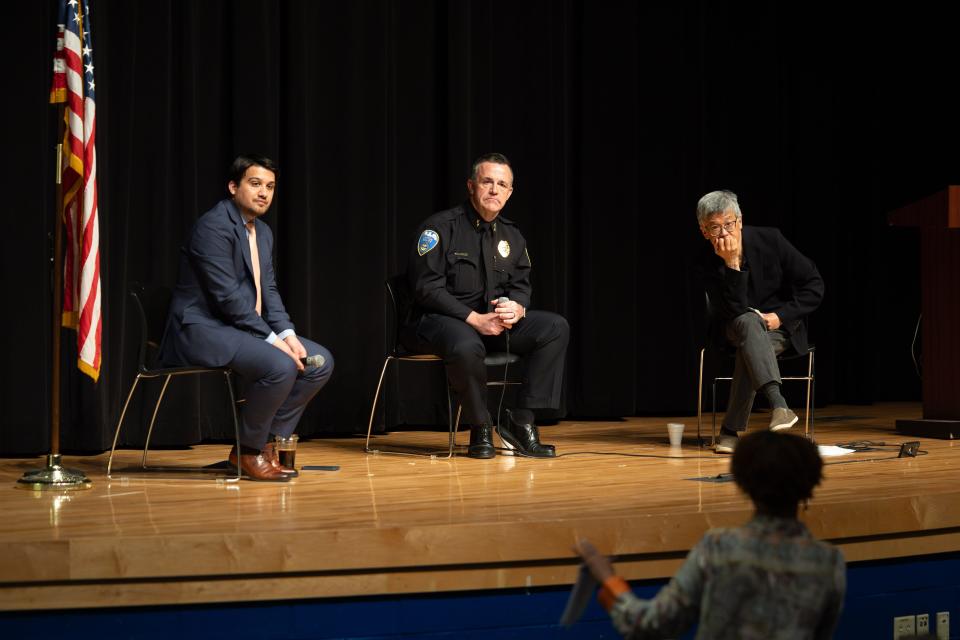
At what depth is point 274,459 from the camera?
13.4 feet

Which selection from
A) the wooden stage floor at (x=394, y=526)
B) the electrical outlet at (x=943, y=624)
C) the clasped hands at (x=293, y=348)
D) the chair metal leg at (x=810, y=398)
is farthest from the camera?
the chair metal leg at (x=810, y=398)

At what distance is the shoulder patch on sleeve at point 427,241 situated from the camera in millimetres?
4523

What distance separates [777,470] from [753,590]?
0.19 metres

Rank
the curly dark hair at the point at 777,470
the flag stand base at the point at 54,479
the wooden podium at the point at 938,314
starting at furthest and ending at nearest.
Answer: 1. the wooden podium at the point at 938,314
2. the flag stand base at the point at 54,479
3. the curly dark hair at the point at 777,470

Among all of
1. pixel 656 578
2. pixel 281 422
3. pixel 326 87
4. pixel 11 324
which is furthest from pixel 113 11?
pixel 656 578

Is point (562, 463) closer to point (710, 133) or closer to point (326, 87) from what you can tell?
point (326, 87)

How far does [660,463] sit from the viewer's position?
436cm

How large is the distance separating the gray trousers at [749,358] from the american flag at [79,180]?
2.38 m

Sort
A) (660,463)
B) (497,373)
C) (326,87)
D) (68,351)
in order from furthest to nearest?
(497,373), (326,87), (68,351), (660,463)

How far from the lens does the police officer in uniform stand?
4.42m

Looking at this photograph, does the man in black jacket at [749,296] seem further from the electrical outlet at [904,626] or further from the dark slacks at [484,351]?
the electrical outlet at [904,626]

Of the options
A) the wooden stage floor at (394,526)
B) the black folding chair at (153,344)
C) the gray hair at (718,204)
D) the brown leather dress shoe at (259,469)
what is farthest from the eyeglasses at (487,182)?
the brown leather dress shoe at (259,469)

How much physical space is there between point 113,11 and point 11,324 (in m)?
1.35

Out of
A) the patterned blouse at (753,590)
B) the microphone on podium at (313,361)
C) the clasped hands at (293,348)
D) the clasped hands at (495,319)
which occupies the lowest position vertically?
the patterned blouse at (753,590)
